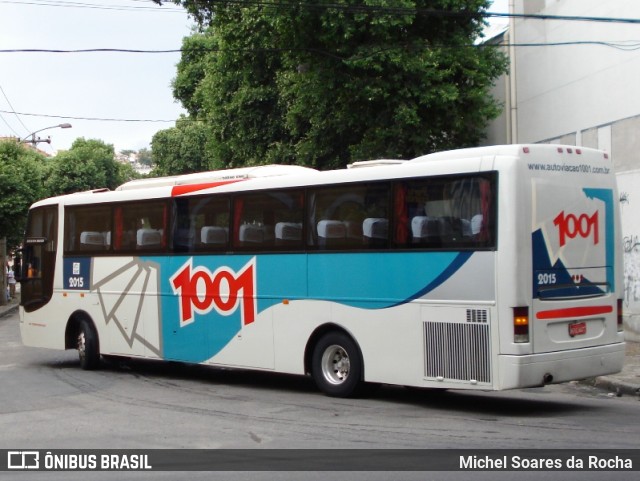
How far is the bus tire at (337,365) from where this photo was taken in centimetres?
1236

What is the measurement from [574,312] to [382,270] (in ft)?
8.01

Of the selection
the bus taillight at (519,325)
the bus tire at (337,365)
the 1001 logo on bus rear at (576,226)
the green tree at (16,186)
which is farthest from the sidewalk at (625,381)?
the green tree at (16,186)

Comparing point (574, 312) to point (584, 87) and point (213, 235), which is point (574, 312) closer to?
point (213, 235)

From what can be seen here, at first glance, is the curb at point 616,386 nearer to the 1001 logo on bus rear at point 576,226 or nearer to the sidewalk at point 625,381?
the sidewalk at point 625,381

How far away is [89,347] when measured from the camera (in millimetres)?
17016

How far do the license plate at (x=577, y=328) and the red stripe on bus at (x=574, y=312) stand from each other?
111 millimetres

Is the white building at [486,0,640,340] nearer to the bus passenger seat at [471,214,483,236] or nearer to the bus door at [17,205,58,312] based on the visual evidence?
the bus passenger seat at [471,214,483,236]

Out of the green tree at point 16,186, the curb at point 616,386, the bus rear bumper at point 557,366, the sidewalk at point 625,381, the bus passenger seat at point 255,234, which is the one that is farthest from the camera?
the green tree at point 16,186

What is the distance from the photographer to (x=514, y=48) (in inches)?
Answer: 894

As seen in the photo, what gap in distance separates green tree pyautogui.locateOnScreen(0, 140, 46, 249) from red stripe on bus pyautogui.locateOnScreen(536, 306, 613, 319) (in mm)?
30565

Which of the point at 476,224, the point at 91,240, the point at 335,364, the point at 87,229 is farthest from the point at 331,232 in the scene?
the point at 87,229

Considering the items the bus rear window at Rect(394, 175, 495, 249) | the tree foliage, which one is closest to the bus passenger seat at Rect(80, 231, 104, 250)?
the tree foliage

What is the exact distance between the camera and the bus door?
17891 mm

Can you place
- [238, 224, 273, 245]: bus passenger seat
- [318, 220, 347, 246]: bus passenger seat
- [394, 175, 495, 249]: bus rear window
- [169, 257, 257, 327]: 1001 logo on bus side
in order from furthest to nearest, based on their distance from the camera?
1. [169, 257, 257, 327]: 1001 logo on bus side
2. [238, 224, 273, 245]: bus passenger seat
3. [318, 220, 347, 246]: bus passenger seat
4. [394, 175, 495, 249]: bus rear window
